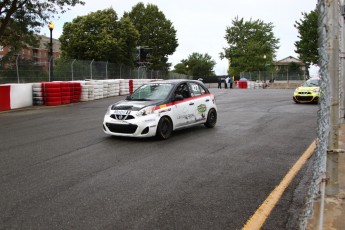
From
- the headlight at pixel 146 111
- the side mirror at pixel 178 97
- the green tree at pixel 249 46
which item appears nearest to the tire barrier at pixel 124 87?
the side mirror at pixel 178 97

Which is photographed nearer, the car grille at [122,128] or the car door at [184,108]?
the car grille at [122,128]

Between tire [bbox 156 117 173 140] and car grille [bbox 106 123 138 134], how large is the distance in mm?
615

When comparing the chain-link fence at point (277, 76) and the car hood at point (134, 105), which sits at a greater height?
the chain-link fence at point (277, 76)

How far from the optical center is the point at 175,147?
834 centimetres

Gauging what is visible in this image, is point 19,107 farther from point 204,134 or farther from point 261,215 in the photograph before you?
point 261,215

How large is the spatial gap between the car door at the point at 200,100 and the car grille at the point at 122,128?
229 centimetres

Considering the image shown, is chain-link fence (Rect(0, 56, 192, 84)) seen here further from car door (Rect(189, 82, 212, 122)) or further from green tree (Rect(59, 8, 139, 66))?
green tree (Rect(59, 8, 139, 66))

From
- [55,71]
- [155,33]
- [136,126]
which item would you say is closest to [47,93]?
[55,71]

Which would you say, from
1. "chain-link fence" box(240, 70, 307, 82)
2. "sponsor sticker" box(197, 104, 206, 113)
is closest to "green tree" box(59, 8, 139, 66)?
"chain-link fence" box(240, 70, 307, 82)

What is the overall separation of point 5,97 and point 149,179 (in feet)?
48.0

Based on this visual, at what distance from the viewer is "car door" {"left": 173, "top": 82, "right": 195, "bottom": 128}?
988 cm

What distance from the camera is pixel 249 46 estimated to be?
8788 cm

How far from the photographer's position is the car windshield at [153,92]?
32.4 feet

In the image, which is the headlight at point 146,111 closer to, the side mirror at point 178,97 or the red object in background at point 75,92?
the side mirror at point 178,97
